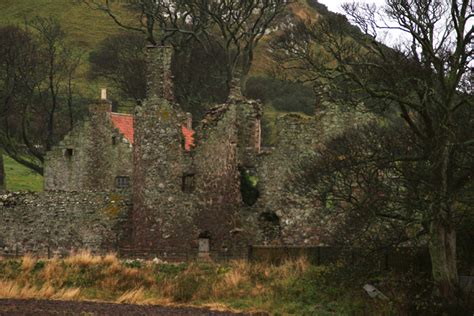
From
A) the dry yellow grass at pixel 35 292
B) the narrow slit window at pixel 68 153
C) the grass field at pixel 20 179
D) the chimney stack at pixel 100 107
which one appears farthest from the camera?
the grass field at pixel 20 179

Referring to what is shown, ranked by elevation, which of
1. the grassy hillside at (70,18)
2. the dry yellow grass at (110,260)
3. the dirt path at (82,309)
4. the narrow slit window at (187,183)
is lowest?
the dirt path at (82,309)

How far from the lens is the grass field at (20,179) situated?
51.9 meters

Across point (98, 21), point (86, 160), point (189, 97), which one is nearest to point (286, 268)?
point (86, 160)

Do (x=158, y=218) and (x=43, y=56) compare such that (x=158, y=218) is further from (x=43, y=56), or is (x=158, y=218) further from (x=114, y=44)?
(x=114, y=44)

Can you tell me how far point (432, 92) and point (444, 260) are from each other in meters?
4.30

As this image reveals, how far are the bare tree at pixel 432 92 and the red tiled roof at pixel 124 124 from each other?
802 inches

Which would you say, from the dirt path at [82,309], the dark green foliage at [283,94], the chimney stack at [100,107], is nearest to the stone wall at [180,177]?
the dirt path at [82,309]

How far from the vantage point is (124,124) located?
4125 cm

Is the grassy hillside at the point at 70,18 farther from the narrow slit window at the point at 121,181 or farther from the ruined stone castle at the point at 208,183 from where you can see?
the ruined stone castle at the point at 208,183

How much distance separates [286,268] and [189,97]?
72.9ft

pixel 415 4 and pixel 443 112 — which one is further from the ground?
pixel 415 4

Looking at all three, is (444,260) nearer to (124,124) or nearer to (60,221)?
(60,221)

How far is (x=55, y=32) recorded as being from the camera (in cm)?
4703

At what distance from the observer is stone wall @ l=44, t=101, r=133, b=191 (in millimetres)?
38531
